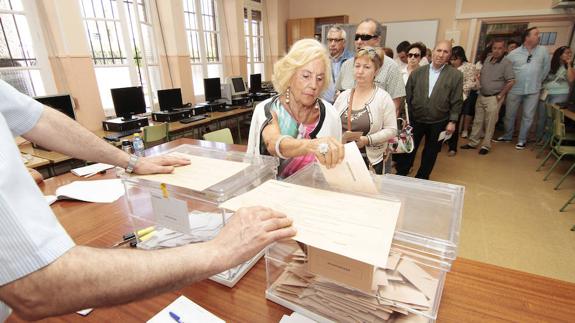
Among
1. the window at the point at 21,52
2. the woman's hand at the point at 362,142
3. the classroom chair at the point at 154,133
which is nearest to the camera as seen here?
the woman's hand at the point at 362,142

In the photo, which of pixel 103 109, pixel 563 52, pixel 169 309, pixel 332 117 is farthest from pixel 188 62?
pixel 563 52

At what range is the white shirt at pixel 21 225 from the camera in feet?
1.32

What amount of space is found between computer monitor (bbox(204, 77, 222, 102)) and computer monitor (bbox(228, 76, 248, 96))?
0.32 m

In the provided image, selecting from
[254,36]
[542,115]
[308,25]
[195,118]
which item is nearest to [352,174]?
[195,118]

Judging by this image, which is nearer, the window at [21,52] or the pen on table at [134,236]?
the pen on table at [134,236]

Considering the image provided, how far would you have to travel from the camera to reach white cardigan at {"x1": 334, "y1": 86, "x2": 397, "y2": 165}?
2098mm

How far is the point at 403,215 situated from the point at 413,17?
7.61 meters

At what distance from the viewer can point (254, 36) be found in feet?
24.2

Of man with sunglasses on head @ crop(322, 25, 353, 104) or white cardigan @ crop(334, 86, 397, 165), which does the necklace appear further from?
man with sunglasses on head @ crop(322, 25, 353, 104)

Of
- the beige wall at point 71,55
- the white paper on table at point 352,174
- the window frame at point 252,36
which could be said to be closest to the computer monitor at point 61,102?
the beige wall at point 71,55

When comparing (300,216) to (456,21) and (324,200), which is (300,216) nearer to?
(324,200)

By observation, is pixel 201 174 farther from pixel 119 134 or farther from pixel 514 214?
pixel 514 214

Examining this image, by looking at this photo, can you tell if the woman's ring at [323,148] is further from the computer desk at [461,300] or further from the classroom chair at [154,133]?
the classroom chair at [154,133]

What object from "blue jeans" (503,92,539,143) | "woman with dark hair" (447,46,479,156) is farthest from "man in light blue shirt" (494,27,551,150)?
"woman with dark hair" (447,46,479,156)
